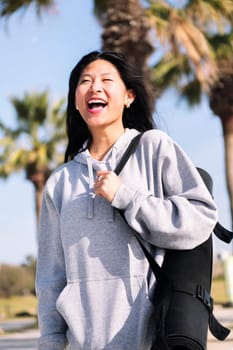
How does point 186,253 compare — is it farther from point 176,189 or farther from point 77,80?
point 77,80

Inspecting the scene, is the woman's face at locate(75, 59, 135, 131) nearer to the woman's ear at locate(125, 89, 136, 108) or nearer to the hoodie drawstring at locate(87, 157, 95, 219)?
the woman's ear at locate(125, 89, 136, 108)

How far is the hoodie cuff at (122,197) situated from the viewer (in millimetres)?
2209

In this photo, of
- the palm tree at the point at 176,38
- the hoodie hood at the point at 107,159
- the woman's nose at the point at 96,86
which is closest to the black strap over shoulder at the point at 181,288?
the hoodie hood at the point at 107,159

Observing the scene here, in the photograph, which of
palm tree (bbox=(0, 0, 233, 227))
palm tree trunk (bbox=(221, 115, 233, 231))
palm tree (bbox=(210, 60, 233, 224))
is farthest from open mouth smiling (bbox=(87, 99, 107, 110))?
palm tree trunk (bbox=(221, 115, 233, 231))

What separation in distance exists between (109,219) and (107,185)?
0.36ft

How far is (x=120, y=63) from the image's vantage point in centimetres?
256

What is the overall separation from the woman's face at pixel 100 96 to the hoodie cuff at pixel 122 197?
1.01 feet

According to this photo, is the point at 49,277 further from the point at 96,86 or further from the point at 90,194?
the point at 96,86

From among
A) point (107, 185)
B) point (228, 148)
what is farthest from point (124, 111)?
point (228, 148)

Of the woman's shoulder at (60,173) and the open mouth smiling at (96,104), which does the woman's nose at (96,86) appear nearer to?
the open mouth smiling at (96,104)

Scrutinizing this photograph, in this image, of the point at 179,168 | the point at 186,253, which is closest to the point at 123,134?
the point at 179,168

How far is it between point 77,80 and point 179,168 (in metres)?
0.52

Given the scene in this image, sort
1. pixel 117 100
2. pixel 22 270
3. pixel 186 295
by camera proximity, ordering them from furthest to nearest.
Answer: pixel 22 270 → pixel 117 100 → pixel 186 295

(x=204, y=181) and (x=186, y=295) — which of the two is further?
(x=204, y=181)
